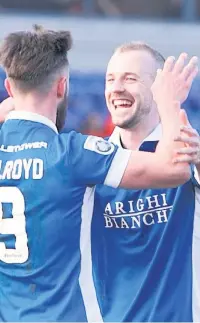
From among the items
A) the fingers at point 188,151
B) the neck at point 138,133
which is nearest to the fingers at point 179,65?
the fingers at point 188,151

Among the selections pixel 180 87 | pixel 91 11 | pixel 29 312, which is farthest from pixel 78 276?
pixel 91 11

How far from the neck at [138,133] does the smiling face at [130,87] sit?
4 centimetres

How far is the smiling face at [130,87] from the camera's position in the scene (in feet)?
16.8

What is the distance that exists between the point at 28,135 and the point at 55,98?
0.19m

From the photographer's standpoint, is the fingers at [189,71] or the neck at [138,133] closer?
the fingers at [189,71]

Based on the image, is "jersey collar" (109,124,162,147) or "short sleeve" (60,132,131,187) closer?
"short sleeve" (60,132,131,187)

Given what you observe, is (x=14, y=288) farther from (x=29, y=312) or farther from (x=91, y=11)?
(x=91, y=11)

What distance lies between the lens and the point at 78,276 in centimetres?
429

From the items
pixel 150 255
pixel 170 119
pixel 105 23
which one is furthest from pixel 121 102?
pixel 105 23

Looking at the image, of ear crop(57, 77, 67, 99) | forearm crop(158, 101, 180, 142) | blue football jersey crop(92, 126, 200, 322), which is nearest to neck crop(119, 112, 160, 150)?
blue football jersey crop(92, 126, 200, 322)

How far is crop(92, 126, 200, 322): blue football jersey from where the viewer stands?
482cm

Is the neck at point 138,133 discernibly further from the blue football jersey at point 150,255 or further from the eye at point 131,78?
the blue football jersey at point 150,255

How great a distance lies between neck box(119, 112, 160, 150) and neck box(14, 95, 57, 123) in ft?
2.87

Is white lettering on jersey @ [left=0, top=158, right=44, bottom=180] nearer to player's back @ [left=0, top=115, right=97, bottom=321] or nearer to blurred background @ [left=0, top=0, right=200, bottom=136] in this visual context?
player's back @ [left=0, top=115, right=97, bottom=321]
